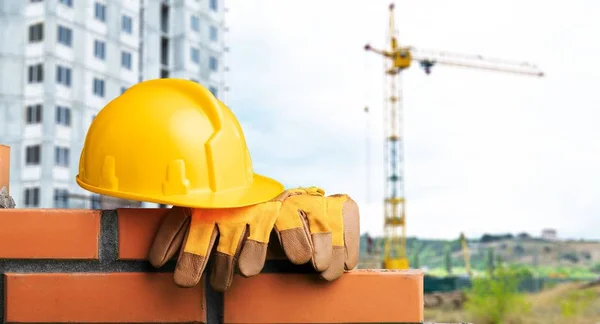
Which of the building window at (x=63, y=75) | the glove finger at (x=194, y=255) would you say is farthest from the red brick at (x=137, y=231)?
the building window at (x=63, y=75)

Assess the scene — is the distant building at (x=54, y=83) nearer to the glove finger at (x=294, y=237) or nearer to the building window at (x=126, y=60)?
the building window at (x=126, y=60)

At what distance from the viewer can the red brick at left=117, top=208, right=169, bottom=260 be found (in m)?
1.47

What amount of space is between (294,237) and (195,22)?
76.5 feet

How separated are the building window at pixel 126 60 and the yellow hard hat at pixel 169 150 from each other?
19.5m

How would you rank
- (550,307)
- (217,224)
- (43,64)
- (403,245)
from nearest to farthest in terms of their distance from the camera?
1. (217,224)
2. (550,307)
3. (43,64)
4. (403,245)

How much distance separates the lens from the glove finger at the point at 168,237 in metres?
1.41

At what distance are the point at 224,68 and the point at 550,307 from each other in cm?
1472

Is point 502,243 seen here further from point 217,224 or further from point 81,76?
point 217,224

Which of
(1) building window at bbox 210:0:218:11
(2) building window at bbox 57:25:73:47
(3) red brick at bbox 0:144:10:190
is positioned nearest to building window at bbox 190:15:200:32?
(1) building window at bbox 210:0:218:11

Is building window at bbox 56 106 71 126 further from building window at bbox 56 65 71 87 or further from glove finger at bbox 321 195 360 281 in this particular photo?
glove finger at bbox 321 195 360 281

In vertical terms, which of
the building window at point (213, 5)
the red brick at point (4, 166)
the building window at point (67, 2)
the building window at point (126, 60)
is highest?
the building window at point (213, 5)

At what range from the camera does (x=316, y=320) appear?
144 centimetres

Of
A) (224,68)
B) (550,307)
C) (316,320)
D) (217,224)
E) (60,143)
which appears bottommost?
(550,307)

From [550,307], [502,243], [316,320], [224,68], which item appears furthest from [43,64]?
[316,320]
